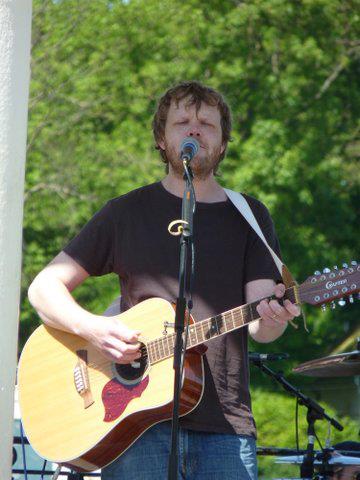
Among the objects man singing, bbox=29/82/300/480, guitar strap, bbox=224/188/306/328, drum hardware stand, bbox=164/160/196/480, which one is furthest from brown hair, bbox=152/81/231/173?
drum hardware stand, bbox=164/160/196/480

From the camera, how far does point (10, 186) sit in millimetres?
3057

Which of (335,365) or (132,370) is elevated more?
(335,365)

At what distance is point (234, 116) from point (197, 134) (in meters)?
9.32

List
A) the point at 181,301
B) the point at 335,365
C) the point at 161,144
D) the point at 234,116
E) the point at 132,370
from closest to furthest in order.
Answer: the point at 181,301 < the point at 132,370 < the point at 161,144 < the point at 335,365 < the point at 234,116

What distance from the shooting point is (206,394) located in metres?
3.46

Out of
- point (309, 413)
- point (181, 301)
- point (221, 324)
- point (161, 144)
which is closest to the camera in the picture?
point (181, 301)

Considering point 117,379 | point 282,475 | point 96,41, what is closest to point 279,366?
point 282,475

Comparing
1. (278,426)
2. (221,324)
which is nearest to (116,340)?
(221,324)

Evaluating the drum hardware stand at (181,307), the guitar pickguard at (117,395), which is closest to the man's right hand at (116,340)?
the guitar pickguard at (117,395)

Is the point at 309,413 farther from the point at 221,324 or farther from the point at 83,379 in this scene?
the point at 221,324

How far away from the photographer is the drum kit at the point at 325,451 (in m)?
4.91

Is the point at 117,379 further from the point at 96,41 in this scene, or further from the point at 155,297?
the point at 96,41

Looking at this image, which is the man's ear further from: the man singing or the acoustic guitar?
the acoustic guitar

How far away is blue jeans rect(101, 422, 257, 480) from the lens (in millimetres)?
3389
